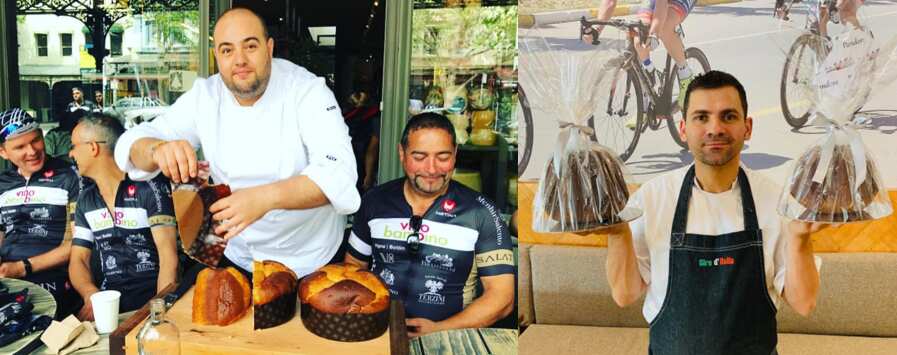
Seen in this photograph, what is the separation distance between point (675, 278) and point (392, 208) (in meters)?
0.98

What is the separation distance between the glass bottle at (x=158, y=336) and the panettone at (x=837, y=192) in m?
1.81

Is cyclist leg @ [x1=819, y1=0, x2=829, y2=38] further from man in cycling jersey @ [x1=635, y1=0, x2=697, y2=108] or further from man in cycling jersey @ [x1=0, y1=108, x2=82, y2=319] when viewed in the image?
man in cycling jersey @ [x1=0, y1=108, x2=82, y2=319]

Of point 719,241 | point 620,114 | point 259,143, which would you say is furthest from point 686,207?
point 259,143

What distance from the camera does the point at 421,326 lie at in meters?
2.29

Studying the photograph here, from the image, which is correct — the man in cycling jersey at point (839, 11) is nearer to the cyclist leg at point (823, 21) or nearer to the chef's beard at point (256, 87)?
the cyclist leg at point (823, 21)

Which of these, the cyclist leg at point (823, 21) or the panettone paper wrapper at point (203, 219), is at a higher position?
the cyclist leg at point (823, 21)

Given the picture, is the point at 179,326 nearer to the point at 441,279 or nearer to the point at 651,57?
the point at 441,279

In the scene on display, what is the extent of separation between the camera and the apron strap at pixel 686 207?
6.46ft

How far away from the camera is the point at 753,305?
78.8 inches

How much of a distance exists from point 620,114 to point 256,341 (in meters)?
1.32

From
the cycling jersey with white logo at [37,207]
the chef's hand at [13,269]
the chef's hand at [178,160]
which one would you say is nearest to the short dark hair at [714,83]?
the chef's hand at [178,160]

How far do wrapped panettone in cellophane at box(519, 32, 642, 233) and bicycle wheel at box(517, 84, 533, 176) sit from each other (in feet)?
0.70

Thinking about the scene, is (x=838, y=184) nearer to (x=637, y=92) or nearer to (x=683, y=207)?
(x=683, y=207)

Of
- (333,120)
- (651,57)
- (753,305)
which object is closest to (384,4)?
(333,120)
